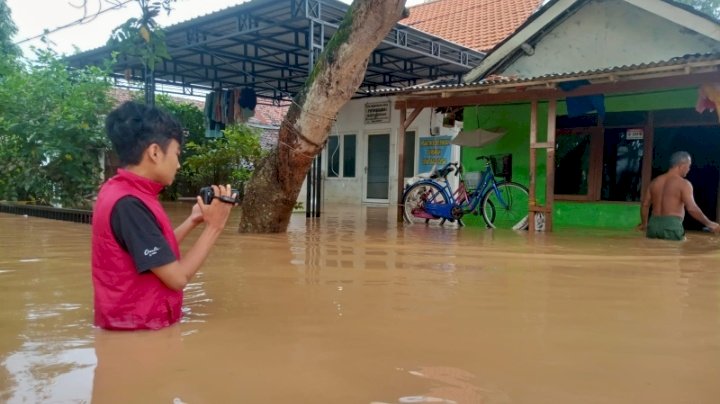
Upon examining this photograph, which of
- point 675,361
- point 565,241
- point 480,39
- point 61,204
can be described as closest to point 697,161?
point 565,241

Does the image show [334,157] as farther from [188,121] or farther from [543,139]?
[543,139]

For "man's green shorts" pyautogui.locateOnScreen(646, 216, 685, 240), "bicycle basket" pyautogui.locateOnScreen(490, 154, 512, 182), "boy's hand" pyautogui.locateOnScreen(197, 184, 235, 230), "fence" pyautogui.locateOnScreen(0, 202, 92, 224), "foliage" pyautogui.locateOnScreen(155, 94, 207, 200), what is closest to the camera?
"boy's hand" pyautogui.locateOnScreen(197, 184, 235, 230)

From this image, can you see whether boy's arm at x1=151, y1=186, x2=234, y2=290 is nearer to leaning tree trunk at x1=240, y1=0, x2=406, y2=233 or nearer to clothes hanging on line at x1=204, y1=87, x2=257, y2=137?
leaning tree trunk at x1=240, y1=0, x2=406, y2=233

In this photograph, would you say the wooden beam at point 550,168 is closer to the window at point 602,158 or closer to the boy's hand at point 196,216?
the window at point 602,158

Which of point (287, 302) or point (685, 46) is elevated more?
point (685, 46)

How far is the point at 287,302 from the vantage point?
3094 millimetres

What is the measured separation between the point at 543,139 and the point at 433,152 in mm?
4579

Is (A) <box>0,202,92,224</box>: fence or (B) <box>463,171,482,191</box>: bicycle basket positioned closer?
(A) <box>0,202,92,224</box>: fence

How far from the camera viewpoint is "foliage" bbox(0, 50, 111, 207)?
342 inches

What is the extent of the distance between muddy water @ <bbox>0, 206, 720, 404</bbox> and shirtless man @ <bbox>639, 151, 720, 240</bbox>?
2.28 metres

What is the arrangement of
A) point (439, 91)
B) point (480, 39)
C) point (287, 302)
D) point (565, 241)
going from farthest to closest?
point (480, 39) → point (439, 91) → point (565, 241) → point (287, 302)

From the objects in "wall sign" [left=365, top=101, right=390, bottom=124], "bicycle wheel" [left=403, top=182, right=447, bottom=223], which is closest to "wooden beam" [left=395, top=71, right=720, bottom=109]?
"bicycle wheel" [left=403, top=182, right=447, bottom=223]

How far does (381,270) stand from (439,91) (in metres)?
4.77

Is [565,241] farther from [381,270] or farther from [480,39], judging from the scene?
[480,39]
